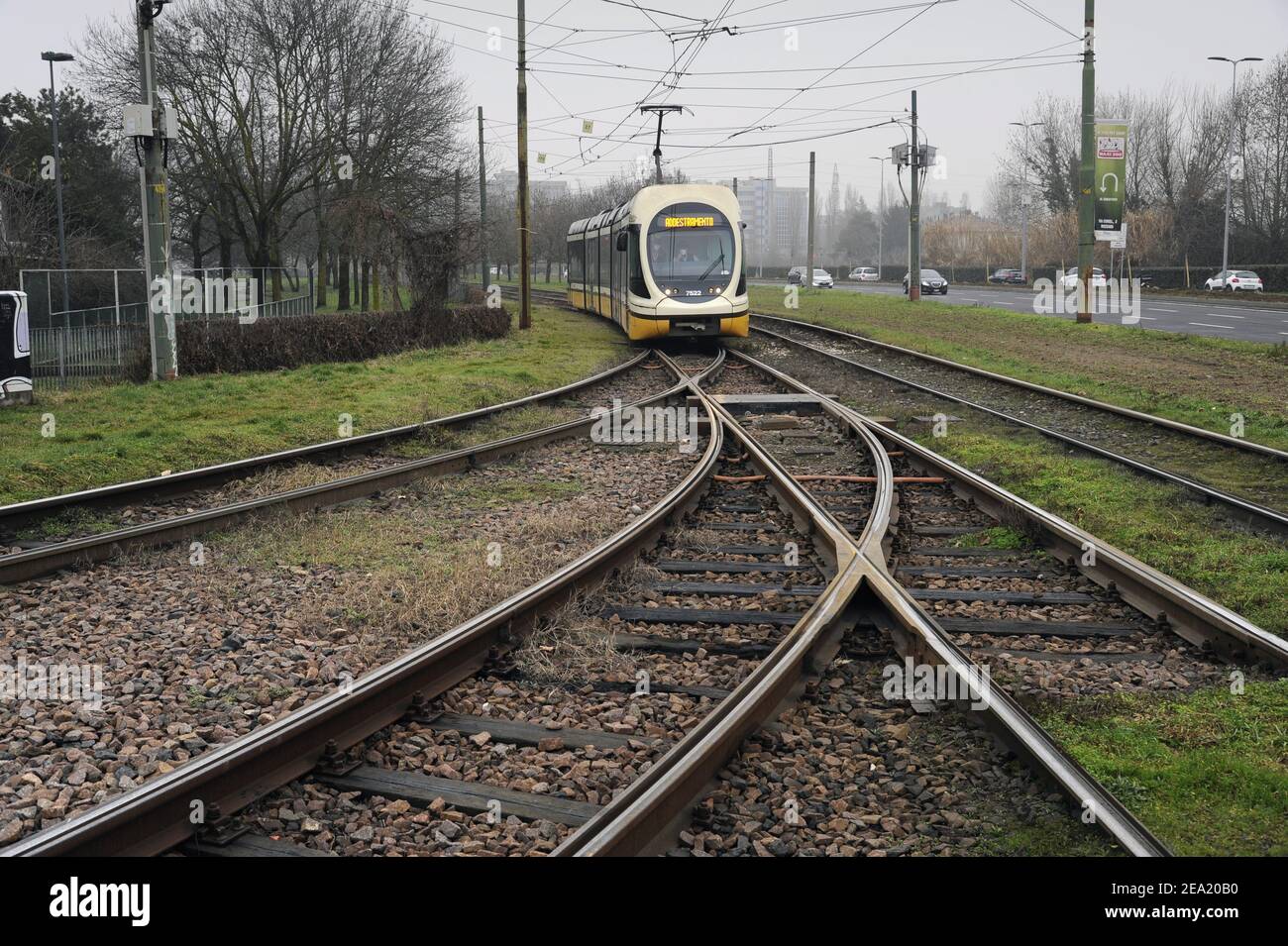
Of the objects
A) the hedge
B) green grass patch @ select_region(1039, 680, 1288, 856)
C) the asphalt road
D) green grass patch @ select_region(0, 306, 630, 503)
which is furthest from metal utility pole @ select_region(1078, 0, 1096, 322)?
green grass patch @ select_region(1039, 680, 1288, 856)

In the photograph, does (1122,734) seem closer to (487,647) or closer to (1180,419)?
(487,647)

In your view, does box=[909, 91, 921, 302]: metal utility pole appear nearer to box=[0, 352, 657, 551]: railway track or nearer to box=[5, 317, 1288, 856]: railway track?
box=[0, 352, 657, 551]: railway track

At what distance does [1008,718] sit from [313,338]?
18.4m

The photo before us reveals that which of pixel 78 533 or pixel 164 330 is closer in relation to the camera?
pixel 78 533

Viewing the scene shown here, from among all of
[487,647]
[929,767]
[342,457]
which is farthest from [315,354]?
[929,767]

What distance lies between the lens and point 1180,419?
45.3ft

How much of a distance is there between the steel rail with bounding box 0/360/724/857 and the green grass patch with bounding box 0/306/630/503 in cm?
580

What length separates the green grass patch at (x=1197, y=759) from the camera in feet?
13.0

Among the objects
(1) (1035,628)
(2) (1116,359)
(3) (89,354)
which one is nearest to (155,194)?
(3) (89,354)

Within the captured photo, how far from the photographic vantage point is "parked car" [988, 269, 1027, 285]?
72369mm

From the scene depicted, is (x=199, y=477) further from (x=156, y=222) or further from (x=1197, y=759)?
(x=156, y=222)

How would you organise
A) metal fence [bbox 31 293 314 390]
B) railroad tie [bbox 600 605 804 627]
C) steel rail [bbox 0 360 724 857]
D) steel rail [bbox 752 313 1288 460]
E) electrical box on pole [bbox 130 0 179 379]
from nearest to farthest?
1. steel rail [bbox 0 360 724 857]
2. railroad tie [bbox 600 605 804 627]
3. steel rail [bbox 752 313 1288 460]
4. electrical box on pole [bbox 130 0 179 379]
5. metal fence [bbox 31 293 314 390]

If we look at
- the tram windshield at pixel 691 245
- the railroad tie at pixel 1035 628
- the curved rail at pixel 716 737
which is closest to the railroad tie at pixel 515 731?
the curved rail at pixel 716 737

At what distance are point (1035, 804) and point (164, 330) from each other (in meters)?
16.2
